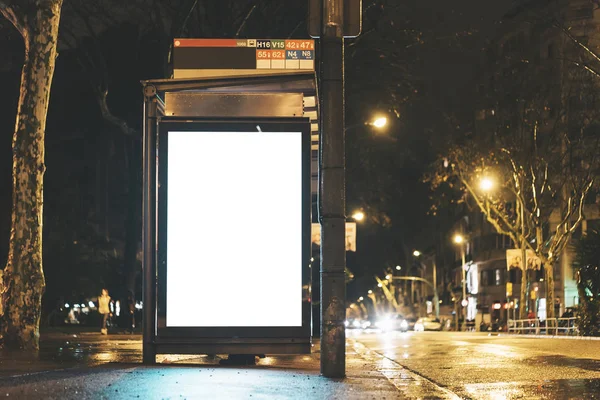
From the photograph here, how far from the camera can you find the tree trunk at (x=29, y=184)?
16.7m

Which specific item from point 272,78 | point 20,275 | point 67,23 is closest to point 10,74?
point 67,23

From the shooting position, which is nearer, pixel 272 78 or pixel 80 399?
pixel 80 399

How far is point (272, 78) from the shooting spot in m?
10.9

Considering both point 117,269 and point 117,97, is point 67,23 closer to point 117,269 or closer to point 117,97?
point 117,97

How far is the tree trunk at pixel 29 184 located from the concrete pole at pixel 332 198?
8110mm

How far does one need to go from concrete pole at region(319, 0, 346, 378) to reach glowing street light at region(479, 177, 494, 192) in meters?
36.0

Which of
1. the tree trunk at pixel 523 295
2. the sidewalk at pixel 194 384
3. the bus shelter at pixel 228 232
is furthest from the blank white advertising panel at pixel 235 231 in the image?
the tree trunk at pixel 523 295

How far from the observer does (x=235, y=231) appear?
36.0ft

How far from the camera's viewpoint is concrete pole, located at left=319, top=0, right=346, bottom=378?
32.0 feet

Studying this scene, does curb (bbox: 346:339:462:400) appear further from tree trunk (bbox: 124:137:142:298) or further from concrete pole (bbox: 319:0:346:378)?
tree trunk (bbox: 124:137:142:298)

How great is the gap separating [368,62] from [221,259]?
64.3 ft

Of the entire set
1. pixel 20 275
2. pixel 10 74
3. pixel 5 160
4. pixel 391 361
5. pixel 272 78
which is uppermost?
pixel 10 74

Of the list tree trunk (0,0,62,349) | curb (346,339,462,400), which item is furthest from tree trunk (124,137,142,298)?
curb (346,339,462,400)

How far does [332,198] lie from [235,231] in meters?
1.52
